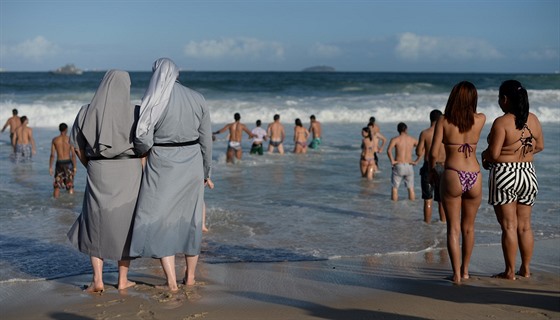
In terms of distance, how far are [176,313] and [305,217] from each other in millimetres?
5046

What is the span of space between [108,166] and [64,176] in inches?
275

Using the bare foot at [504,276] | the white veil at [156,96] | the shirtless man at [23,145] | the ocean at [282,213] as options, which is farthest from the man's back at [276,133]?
the white veil at [156,96]

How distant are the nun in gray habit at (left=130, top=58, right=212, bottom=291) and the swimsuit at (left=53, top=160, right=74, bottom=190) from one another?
6.87 meters

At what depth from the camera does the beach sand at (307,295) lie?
16.6 feet

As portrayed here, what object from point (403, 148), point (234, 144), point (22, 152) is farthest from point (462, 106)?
point (22, 152)

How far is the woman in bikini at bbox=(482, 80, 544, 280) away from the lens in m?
5.65

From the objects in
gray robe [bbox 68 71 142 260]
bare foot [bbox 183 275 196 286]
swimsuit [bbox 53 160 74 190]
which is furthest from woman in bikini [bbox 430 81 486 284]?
swimsuit [bbox 53 160 74 190]

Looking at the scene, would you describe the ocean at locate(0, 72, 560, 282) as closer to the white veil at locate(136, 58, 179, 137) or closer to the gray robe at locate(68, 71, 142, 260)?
the gray robe at locate(68, 71, 142, 260)

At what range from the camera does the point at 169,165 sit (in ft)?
17.0

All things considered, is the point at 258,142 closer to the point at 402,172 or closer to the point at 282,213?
the point at 402,172

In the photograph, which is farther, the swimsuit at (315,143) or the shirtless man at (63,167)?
the swimsuit at (315,143)

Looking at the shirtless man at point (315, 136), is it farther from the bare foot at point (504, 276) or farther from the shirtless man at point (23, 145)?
the bare foot at point (504, 276)

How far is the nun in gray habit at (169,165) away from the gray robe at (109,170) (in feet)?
0.43

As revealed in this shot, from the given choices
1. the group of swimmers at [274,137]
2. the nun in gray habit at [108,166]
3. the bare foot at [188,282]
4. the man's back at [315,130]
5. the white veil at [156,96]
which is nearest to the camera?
the white veil at [156,96]
